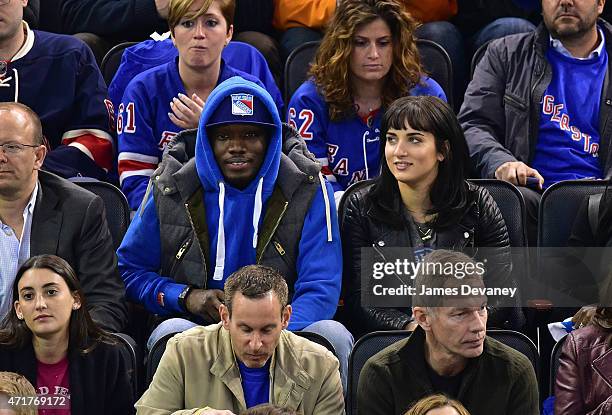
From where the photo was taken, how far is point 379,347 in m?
4.59

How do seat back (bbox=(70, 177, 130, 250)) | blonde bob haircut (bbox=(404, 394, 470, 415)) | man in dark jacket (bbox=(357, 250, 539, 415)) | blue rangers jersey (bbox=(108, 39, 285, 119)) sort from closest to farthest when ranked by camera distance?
blonde bob haircut (bbox=(404, 394, 470, 415)) < man in dark jacket (bbox=(357, 250, 539, 415)) < seat back (bbox=(70, 177, 130, 250)) < blue rangers jersey (bbox=(108, 39, 285, 119))

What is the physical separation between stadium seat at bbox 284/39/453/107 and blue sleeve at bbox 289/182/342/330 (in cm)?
110

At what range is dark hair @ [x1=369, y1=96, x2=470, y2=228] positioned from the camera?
16.5 ft

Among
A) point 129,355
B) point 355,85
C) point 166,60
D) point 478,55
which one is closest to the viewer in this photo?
point 129,355

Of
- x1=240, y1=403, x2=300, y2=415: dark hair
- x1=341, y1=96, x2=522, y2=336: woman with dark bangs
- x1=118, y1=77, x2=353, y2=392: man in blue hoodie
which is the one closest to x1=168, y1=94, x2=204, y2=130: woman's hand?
x1=118, y1=77, x2=353, y2=392: man in blue hoodie

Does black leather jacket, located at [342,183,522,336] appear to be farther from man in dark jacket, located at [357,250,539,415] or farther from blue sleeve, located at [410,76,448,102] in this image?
blue sleeve, located at [410,76,448,102]

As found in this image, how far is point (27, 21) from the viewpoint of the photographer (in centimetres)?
631

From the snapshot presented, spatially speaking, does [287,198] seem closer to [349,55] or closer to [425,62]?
[349,55]

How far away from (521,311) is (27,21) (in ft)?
8.66

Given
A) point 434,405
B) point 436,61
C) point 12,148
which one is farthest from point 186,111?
point 434,405

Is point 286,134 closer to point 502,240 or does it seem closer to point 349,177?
point 349,177

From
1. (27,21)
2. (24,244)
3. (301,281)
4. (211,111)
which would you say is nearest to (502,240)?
(301,281)

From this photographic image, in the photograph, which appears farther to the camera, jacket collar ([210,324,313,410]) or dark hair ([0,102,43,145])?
dark hair ([0,102,43,145])

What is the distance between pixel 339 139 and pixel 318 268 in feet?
2.86
